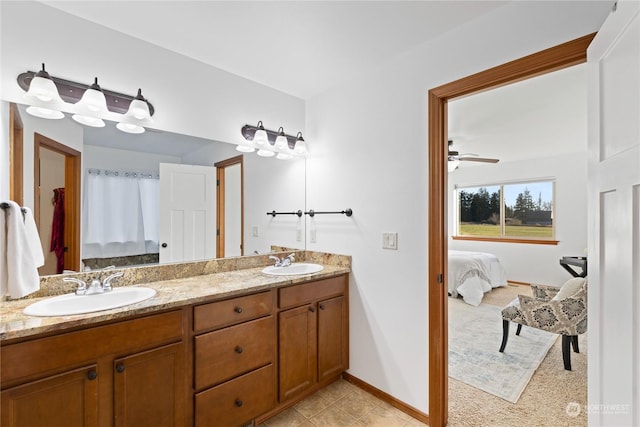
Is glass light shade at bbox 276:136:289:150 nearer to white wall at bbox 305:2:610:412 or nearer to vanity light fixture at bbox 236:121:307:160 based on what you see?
vanity light fixture at bbox 236:121:307:160

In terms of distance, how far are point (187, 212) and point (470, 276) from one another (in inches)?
158

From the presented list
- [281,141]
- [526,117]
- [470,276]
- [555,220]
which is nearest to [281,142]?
[281,141]

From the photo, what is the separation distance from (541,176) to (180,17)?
19.5 ft

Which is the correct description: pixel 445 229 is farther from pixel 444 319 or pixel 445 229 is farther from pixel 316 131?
pixel 316 131

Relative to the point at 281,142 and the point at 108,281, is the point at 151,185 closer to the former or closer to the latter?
the point at 108,281

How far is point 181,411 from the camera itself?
144cm

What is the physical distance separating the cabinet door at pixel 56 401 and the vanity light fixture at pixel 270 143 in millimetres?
1668

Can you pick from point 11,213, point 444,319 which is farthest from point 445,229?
point 11,213

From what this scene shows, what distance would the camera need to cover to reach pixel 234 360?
163 cm

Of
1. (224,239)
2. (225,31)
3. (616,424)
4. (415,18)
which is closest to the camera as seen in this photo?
(616,424)

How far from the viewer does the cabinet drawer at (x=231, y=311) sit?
1.50m

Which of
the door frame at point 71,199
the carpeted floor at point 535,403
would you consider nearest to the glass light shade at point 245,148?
the door frame at point 71,199

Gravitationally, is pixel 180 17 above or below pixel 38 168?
above

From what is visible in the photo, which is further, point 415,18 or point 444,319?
point 444,319
